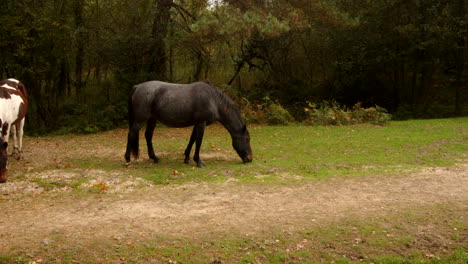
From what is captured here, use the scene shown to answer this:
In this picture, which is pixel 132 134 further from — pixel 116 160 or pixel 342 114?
pixel 342 114

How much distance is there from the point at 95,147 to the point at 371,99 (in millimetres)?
16500

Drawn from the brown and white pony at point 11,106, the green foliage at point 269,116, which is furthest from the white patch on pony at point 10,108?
the green foliage at point 269,116

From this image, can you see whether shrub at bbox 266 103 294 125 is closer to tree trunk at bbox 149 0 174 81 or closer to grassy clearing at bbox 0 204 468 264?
tree trunk at bbox 149 0 174 81

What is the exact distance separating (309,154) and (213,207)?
492 centimetres

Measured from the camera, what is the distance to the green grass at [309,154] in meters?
8.67

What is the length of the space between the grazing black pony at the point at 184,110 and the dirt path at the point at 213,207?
2108 mm

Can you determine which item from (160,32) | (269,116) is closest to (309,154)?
(269,116)

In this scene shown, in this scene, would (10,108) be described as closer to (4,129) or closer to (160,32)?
(4,129)

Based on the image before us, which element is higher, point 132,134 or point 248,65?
point 248,65

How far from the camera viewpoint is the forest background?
15.5 meters

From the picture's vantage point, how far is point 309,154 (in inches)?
425

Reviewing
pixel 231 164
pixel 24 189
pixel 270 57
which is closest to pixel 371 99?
pixel 270 57

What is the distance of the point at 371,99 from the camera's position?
23.2 metres

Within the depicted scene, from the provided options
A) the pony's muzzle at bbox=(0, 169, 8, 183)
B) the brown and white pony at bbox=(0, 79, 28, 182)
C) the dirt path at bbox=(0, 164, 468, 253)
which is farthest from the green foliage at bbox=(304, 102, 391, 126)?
the pony's muzzle at bbox=(0, 169, 8, 183)
